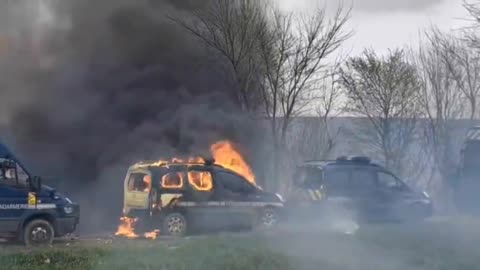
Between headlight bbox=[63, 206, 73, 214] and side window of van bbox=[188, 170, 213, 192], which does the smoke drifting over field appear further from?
headlight bbox=[63, 206, 73, 214]

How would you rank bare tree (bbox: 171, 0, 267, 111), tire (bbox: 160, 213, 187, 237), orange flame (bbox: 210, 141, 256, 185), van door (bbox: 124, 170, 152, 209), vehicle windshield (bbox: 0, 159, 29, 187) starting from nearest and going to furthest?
vehicle windshield (bbox: 0, 159, 29, 187) → tire (bbox: 160, 213, 187, 237) → van door (bbox: 124, 170, 152, 209) → orange flame (bbox: 210, 141, 256, 185) → bare tree (bbox: 171, 0, 267, 111)

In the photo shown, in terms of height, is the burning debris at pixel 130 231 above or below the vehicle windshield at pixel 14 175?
below

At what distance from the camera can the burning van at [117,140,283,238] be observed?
1620 centimetres

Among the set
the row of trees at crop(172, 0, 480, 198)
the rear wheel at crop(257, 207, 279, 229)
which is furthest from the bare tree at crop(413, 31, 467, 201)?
the rear wheel at crop(257, 207, 279, 229)

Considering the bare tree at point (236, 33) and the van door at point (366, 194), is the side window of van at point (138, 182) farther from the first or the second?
the bare tree at point (236, 33)

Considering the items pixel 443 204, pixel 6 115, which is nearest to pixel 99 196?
pixel 6 115

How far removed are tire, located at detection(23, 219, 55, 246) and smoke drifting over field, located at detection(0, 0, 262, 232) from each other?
610 cm

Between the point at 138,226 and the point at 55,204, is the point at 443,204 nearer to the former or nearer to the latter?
the point at 138,226

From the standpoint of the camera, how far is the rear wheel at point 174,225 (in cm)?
1616

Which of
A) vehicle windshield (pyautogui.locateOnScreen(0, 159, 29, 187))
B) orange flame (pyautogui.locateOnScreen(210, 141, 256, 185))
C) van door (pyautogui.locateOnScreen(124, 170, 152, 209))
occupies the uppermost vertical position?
orange flame (pyautogui.locateOnScreen(210, 141, 256, 185))

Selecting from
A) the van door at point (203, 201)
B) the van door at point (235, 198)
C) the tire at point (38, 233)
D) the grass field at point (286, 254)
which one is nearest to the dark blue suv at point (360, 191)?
the van door at point (235, 198)

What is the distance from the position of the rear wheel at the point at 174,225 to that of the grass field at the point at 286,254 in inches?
119

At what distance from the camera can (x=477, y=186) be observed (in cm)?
1927

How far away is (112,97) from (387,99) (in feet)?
35.4
